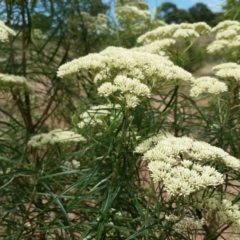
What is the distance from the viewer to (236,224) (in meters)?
1.84

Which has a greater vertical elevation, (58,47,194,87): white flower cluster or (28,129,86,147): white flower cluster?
(58,47,194,87): white flower cluster

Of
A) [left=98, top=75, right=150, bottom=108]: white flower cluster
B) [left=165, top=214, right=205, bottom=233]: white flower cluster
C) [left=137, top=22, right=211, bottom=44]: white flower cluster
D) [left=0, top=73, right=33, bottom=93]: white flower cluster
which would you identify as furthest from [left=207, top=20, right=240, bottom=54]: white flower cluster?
[left=165, top=214, right=205, bottom=233]: white flower cluster

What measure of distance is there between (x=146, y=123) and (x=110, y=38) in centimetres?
251

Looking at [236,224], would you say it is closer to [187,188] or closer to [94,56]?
[187,188]

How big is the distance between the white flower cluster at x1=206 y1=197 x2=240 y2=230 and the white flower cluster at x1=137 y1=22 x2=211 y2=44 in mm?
1221

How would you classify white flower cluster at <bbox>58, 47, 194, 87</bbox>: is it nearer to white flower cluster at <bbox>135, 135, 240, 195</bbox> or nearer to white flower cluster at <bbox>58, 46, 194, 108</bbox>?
white flower cluster at <bbox>58, 46, 194, 108</bbox>

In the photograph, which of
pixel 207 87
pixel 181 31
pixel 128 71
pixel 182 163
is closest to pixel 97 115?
pixel 128 71

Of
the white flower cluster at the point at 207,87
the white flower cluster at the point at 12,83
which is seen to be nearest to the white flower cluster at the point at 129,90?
the white flower cluster at the point at 207,87

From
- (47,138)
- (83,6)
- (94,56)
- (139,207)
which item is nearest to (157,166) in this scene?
(139,207)

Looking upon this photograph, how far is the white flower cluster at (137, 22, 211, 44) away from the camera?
286 centimetres

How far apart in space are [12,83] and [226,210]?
143cm

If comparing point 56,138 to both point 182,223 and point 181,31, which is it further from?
point 182,223

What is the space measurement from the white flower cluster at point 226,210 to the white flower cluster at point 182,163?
0.61 feet

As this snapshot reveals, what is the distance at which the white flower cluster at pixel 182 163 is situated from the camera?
1.55m
